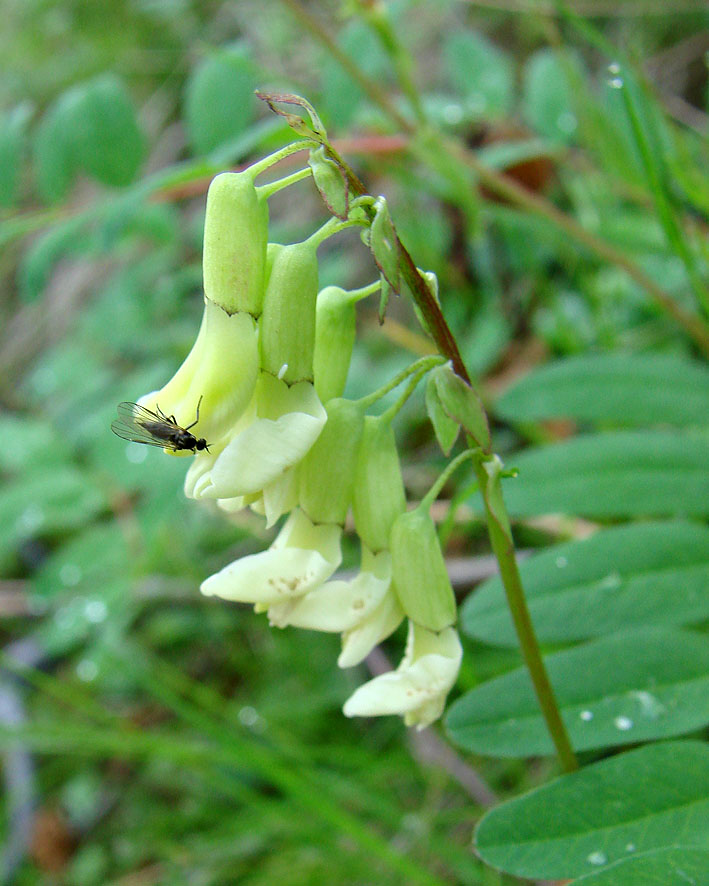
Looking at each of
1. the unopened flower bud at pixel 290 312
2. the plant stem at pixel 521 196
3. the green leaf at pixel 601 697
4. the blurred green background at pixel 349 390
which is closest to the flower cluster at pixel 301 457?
the unopened flower bud at pixel 290 312

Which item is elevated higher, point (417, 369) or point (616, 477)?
point (417, 369)

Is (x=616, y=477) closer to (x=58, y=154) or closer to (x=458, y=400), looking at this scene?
(x=458, y=400)

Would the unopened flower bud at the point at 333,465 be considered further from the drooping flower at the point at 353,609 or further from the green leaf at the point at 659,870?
the green leaf at the point at 659,870

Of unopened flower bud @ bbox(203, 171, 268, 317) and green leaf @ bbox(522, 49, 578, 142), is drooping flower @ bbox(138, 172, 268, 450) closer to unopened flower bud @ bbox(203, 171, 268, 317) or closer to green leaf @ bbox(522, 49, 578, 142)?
unopened flower bud @ bbox(203, 171, 268, 317)

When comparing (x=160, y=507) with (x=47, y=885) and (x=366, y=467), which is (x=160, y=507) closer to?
(x=366, y=467)

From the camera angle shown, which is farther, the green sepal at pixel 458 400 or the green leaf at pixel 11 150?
the green leaf at pixel 11 150

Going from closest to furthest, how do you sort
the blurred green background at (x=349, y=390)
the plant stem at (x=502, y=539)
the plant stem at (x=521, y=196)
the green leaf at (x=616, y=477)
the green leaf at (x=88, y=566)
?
the plant stem at (x=502, y=539) → the green leaf at (x=616, y=477) → the plant stem at (x=521, y=196) → the blurred green background at (x=349, y=390) → the green leaf at (x=88, y=566)

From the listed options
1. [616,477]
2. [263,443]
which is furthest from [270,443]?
[616,477]

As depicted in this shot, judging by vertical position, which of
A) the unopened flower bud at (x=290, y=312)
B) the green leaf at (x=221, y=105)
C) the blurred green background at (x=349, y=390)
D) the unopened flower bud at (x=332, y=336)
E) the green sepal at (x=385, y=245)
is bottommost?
the blurred green background at (x=349, y=390)
